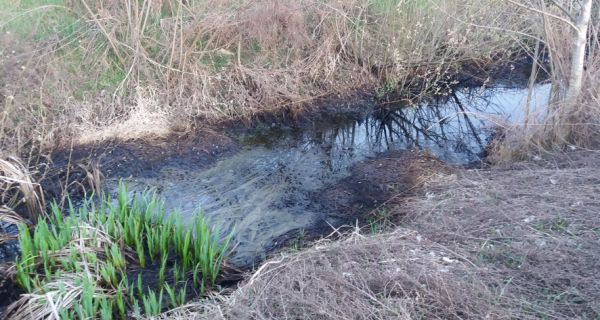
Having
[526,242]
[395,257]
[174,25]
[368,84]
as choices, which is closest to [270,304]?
[395,257]

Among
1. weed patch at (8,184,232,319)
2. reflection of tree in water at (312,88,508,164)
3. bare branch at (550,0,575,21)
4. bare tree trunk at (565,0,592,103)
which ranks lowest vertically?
weed patch at (8,184,232,319)

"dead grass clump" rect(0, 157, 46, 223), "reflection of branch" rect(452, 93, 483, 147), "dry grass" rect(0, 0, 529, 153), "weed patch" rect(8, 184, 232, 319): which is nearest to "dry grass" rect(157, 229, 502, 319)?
"weed patch" rect(8, 184, 232, 319)

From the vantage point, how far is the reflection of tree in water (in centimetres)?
791

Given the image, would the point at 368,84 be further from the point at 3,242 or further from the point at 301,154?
the point at 3,242

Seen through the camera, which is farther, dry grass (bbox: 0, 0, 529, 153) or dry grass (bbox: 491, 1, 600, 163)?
dry grass (bbox: 0, 0, 529, 153)

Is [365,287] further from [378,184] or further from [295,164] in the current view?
[295,164]

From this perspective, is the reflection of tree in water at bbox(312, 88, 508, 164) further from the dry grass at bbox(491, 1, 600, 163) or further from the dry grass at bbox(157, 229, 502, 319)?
the dry grass at bbox(157, 229, 502, 319)

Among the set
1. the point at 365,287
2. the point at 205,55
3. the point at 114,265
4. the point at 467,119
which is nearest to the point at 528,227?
the point at 365,287

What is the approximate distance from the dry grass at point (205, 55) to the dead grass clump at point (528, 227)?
246cm

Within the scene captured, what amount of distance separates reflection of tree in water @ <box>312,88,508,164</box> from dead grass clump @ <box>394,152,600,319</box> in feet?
5.01

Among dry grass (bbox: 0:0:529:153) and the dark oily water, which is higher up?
dry grass (bbox: 0:0:529:153)

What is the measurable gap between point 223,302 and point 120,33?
5120mm

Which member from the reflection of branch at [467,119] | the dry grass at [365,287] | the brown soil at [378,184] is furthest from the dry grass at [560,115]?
the dry grass at [365,287]

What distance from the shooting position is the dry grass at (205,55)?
7.38 metres
